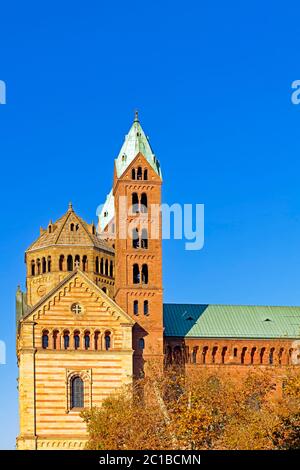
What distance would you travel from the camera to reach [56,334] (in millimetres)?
99625

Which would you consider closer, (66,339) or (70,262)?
(66,339)

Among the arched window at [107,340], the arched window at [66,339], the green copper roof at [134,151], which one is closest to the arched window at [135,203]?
the green copper roof at [134,151]

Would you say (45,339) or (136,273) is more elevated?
(136,273)

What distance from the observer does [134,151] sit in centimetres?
10638

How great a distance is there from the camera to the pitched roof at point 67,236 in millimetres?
119812

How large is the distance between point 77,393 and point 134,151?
2131 centimetres

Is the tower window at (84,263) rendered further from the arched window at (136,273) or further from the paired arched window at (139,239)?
the arched window at (136,273)

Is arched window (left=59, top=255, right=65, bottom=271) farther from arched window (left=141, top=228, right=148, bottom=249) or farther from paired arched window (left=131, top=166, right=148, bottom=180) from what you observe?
paired arched window (left=131, top=166, right=148, bottom=180)

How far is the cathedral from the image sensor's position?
98312mm

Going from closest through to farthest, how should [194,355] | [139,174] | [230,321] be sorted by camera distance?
[139,174] → [194,355] → [230,321]

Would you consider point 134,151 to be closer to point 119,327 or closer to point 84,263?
point 119,327

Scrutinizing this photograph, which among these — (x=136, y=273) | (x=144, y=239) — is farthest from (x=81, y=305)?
(x=144, y=239)

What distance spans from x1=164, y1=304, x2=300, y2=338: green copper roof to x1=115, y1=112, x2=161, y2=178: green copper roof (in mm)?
13607

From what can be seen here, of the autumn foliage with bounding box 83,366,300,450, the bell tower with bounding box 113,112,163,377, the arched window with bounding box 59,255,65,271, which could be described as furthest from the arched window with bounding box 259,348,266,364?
the arched window with bounding box 59,255,65,271
